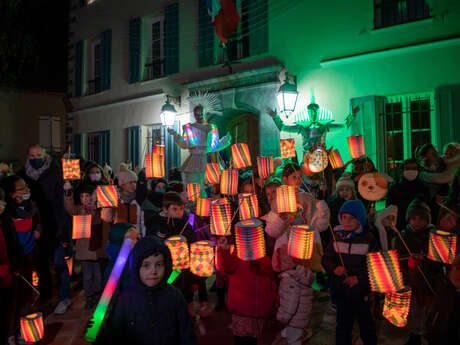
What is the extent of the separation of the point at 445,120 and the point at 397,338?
15.6ft

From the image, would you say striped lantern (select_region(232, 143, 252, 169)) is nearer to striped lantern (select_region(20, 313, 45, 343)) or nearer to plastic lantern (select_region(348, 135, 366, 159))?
plastic lantern (select_region(348, 135, 366, 159))

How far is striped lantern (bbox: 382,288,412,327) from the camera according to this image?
122 inches

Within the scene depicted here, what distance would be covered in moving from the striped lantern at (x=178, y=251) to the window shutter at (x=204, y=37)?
26.9 feet

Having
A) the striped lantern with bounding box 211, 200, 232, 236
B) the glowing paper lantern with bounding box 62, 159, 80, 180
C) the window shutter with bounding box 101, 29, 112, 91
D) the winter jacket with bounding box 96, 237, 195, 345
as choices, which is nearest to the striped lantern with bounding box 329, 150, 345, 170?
the striped lantern with bounding box 211, 200, 232, 236

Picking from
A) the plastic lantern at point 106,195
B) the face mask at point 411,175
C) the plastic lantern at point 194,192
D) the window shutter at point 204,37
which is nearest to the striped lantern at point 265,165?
the plastic lantern at point 194,192

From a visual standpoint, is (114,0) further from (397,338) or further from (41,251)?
(397,338)

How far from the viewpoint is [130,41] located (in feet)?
41.8

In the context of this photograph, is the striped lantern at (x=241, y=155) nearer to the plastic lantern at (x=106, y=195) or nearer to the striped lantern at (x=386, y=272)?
the plastic lantern at (x=106, y=195)

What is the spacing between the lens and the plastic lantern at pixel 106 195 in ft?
15.3

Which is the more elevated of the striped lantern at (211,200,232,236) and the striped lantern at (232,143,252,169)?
the striped lantern at (232,143,252,169)

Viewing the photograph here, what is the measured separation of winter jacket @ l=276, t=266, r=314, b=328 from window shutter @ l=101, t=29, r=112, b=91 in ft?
39.0

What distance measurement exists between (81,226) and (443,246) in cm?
394

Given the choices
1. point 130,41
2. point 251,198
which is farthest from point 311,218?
point 130,41

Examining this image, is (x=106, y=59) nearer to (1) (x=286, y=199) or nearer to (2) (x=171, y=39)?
(2) (x=171, y=39)
